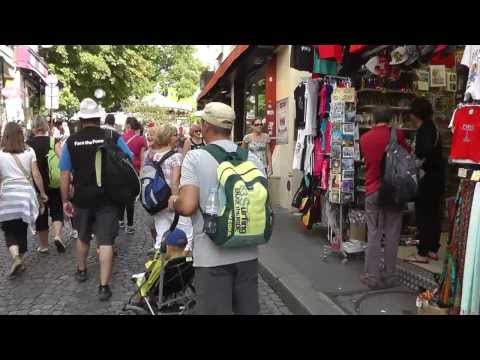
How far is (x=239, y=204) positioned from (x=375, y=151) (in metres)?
2.54

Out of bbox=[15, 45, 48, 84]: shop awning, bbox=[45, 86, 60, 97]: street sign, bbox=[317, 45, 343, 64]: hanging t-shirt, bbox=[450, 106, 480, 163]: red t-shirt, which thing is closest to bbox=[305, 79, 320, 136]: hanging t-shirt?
bbox=[317, 45, 343, 64]: hanging t-shirt

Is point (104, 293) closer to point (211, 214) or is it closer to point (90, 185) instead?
point (90, 185)

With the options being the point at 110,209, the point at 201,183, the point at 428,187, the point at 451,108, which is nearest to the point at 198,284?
the point at 201,183

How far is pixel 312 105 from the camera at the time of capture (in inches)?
258

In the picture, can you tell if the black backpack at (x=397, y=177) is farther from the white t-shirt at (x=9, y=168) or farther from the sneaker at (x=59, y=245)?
the sneaker at (x=59, y=245)

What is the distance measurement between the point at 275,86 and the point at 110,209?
723 centimetres

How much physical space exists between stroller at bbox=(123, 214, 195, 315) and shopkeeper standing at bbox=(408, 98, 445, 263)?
2.71 metres

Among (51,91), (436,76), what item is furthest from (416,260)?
(51,91)

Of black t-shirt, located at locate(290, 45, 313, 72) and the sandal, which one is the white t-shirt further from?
the sandal

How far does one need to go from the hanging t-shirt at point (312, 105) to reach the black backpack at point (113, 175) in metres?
2.73

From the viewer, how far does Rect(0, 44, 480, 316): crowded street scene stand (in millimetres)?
2934

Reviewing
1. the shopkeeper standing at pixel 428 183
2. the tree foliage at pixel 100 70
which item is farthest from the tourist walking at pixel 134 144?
the tree foliage at pixel 100 70

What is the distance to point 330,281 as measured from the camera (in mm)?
5273

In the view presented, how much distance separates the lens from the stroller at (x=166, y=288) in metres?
4.18
